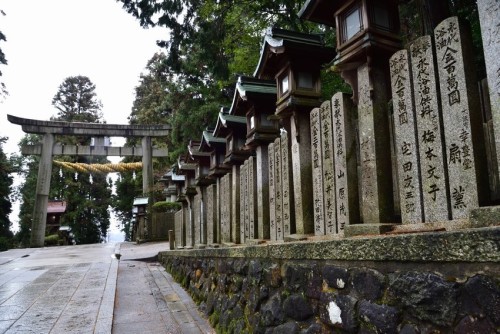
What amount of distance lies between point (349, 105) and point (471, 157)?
139 centimetres

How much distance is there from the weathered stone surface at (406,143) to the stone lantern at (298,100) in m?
1.49

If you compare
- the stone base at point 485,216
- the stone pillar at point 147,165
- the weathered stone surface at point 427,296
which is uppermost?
the stone pillar at point 147,165

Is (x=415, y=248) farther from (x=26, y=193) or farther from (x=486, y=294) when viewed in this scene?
(x=26, y=193)

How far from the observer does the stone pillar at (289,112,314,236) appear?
156 inches

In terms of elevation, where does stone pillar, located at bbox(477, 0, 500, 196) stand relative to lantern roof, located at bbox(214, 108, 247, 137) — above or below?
below

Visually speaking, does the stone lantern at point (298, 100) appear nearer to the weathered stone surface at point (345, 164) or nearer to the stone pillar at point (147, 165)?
the weathered stone surface at point (345, 164)

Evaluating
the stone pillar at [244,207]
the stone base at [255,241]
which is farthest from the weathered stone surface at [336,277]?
the stone pillar at [244,207]

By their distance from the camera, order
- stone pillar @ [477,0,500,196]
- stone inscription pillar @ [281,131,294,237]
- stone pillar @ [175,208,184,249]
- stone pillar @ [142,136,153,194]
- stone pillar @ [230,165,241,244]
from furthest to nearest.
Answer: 1. stone pillar @ [142,136,153,194]
2. stone pillar @ [175,208,184,249]
3. stone pillar @ [230,165,241,244]
4. stone inscription pillar @ [281,131,294,237]
5. stone pillar @ [477,0,500,196]

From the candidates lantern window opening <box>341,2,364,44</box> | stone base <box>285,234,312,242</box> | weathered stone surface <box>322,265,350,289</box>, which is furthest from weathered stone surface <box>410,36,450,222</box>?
stone base <box>285,234,312,242</box>

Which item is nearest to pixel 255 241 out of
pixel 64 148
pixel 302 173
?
pixel 302 173

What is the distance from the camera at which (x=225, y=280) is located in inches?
228

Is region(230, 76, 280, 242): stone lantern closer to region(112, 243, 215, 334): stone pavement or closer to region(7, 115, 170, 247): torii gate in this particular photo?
region(112, 243, 215, 334): stone pavement

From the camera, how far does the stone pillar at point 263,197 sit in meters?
5.14

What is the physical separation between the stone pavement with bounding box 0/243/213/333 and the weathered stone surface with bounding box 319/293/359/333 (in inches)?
135
